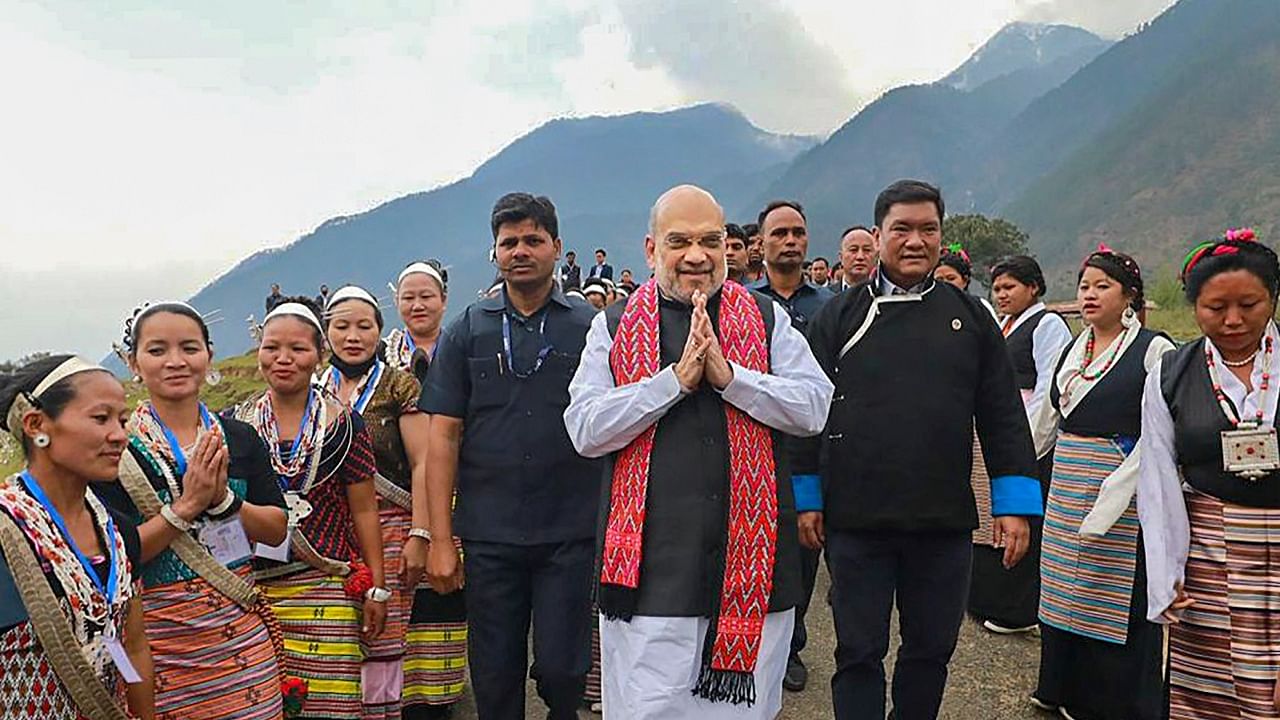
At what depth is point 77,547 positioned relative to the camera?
2.25 m

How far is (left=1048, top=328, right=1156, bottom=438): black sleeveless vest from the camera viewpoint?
397 centimetres

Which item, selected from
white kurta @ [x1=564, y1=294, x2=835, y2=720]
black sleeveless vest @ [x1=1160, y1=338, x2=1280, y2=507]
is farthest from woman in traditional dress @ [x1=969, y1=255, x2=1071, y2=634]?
white kurta @ [x1=564, y1=294, x2=835, y2=720]

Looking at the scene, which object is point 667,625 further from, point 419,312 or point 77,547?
point 419,312

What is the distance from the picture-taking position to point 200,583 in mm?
2770

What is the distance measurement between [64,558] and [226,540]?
0.65m

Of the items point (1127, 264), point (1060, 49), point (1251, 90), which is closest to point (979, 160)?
point (1251, 90)

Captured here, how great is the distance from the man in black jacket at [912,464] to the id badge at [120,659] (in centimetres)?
223

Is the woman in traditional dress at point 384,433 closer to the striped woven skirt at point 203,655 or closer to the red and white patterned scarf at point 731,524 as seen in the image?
the striped woven skirt at point 203,655

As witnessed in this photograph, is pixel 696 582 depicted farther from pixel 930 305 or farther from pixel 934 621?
pixel 930 305

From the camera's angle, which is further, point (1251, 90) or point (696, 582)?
point (1251, 90)

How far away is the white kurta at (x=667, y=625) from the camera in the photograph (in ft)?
8.29

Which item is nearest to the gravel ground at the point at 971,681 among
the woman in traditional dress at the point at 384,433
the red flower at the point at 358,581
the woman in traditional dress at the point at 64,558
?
the woman in traditional dress at the point at 384,433

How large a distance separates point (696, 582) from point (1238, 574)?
1.96 m

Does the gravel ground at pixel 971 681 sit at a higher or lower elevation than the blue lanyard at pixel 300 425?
lower
